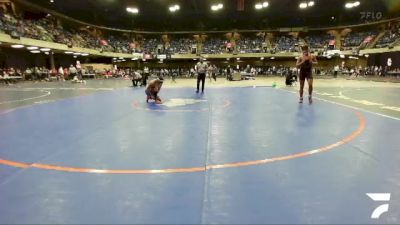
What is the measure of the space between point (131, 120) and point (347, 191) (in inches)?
227

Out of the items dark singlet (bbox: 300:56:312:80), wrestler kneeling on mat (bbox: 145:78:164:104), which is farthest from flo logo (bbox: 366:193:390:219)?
wrestler kneeling on mat (bbox: 145:78:164:104)

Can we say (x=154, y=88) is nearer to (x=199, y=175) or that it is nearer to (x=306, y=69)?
(x=306, y=69)

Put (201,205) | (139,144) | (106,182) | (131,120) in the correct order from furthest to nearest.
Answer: (131,120) < (139,144) < (106,182) < (201,205)

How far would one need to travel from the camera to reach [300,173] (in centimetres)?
406

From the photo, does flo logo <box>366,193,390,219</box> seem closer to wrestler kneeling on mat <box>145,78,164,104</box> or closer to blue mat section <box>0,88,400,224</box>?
blue mat section <box>0,88,400,224</box>

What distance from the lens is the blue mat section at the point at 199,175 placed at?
3004 mm

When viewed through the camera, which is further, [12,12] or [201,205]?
[12,12]

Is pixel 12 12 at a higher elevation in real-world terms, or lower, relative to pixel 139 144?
higher

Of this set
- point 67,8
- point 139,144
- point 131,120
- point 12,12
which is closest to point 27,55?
point 12,12

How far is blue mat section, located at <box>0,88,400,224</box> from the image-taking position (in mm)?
3004

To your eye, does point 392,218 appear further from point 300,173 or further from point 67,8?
point 67,8

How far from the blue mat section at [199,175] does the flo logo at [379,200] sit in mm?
55

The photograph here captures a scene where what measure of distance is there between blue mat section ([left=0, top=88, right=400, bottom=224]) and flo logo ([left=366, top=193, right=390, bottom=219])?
0.18 feet

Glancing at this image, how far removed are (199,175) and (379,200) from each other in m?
1.88
